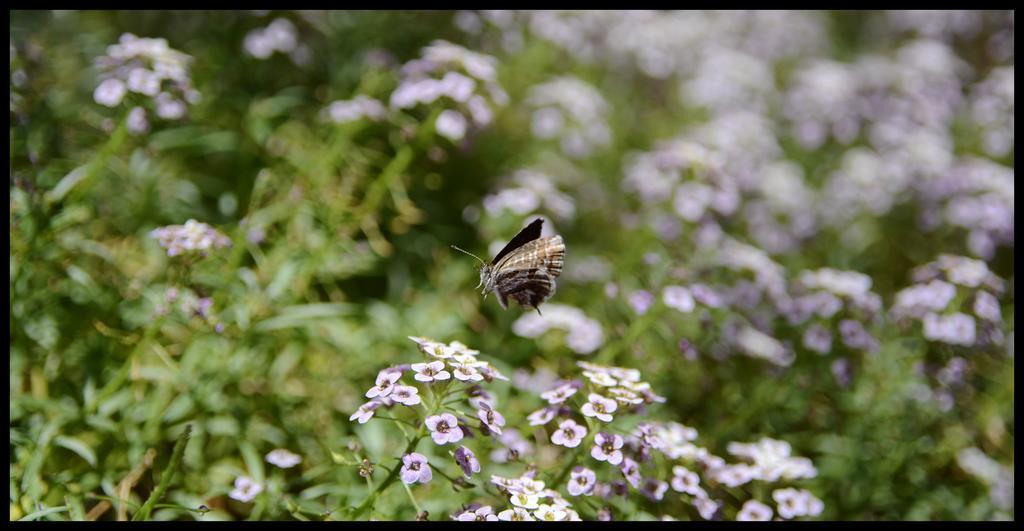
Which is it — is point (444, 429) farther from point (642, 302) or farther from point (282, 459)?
point (642, 302)

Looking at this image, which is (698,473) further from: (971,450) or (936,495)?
(971,450)

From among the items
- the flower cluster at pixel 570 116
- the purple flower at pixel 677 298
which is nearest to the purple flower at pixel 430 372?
the purple flower at pixel 677 298

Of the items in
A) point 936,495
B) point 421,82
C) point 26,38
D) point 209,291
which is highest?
point 26,38

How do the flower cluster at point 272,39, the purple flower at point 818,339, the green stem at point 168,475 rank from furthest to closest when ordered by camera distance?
1. the flower cluster at point 272,39
2. the purple flower at point 818,339
3. the green stem at point 168,475

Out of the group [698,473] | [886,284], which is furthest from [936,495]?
[886,284]

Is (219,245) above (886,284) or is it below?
above

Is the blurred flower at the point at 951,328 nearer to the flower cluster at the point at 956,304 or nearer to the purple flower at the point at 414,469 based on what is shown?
the flower cluster at the point at 956,304
